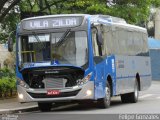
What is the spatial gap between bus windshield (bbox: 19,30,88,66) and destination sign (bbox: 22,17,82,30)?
285 millimetres

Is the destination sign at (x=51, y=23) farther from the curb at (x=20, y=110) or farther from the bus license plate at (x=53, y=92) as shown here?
the curb at (x=20, y=110)

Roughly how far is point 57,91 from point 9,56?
1393 inches

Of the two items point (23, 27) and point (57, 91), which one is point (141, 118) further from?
point (23, 27)

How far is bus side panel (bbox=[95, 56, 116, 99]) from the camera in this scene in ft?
64.1

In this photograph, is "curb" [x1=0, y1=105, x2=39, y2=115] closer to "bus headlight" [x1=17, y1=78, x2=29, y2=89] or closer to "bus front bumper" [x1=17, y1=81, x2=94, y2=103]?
"bus front bumper" [x1=17, y1=81, x2=94, y2=103]

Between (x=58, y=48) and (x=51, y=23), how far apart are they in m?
0.97

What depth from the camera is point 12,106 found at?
850 inches

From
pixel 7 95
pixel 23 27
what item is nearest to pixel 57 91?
pixel 23 27

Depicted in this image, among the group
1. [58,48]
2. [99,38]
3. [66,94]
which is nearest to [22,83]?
[66,94]

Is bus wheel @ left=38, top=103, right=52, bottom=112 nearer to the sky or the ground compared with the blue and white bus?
nearer to the ground

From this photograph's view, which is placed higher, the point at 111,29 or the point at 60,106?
the point at 111,29

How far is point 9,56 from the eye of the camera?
53812 mm

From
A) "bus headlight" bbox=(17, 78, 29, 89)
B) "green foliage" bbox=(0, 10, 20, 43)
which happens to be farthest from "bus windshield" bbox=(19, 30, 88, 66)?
"green foliage" bbox=(0, 10, 20, 43)

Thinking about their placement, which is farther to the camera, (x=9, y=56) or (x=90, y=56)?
(x=9, y=56)
